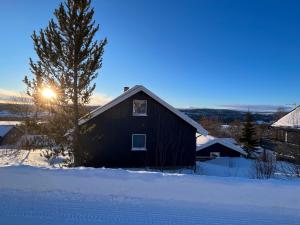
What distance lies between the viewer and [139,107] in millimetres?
16438

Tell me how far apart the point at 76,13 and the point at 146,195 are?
30.2 feet

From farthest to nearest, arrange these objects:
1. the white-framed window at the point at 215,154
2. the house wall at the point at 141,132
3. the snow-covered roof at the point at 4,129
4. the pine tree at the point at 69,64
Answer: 1. the snow-covered roof at the point at 4,129
2. the white-framed window at the point at 215,154
3. the house wall at the point at 141,132
4. the pine tree at the point at 69,64

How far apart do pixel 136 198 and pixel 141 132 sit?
11.4 metres

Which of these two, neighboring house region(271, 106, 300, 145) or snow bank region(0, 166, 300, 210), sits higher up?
neighboring house region(271, 106, 300, 145)

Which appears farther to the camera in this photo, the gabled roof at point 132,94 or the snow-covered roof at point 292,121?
the snow-covered roof at point 292,121

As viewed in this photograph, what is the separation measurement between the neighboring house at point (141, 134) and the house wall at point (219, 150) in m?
7.03

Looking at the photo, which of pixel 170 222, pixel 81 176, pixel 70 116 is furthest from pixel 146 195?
pixel 70 116

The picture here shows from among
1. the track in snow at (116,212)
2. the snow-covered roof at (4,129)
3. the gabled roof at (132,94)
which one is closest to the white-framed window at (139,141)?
the gabled roof at (132,94)

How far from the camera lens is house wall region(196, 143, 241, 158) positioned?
2367 cm

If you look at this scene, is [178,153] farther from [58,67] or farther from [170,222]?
[170,222]

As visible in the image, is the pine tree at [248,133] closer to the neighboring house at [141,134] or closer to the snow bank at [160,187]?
the neighboring house at [141,134]

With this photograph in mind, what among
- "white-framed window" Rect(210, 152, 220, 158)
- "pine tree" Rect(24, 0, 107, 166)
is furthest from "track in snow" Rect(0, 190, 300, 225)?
"white-framed window" Rect(210, 152, 220, 158)

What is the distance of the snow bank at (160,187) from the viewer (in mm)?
4938

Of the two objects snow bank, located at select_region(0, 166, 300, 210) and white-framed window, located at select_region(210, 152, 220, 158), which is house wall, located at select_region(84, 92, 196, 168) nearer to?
white-framed window, located at select_region(210, 152, 220, 158)
